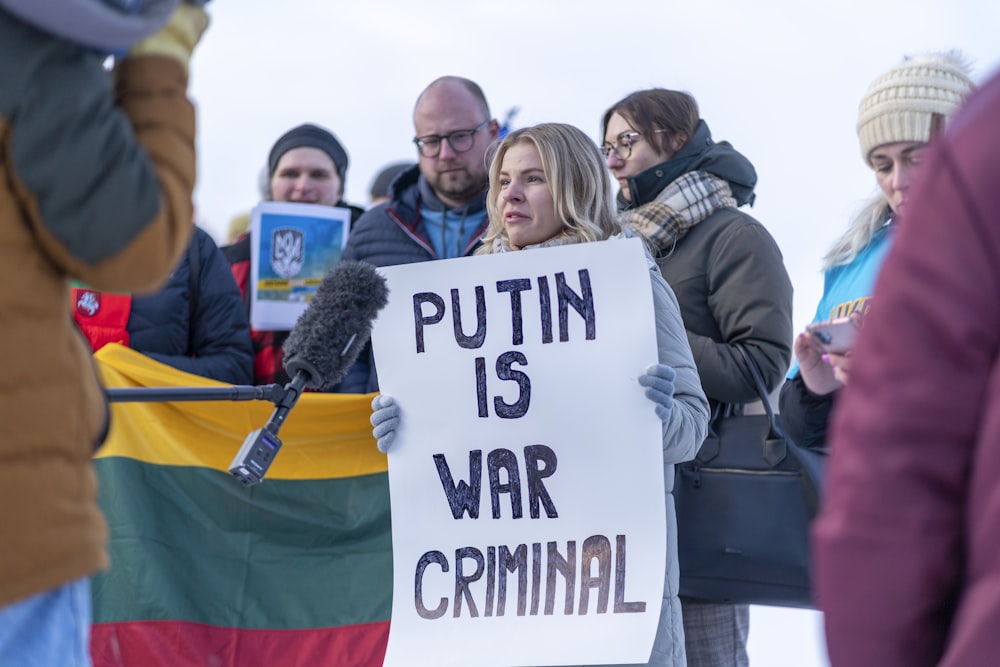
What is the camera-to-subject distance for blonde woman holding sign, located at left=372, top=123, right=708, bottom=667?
3.04m

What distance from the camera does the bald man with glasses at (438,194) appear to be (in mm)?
4574

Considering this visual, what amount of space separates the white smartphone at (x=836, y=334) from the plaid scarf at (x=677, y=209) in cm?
97

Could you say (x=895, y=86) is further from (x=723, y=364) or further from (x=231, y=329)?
(x=231, y=329)

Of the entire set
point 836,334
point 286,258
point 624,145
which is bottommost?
point 836,334

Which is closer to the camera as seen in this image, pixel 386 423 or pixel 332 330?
pixel 332 330

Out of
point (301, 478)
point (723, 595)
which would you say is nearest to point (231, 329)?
point (301, 478)

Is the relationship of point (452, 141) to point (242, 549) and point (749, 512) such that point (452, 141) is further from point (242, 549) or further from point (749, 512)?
point (749, 512)

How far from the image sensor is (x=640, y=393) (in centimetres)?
306

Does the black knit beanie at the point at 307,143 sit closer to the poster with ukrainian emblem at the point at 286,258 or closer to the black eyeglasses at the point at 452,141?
the poster with ukrainian emblem at the point at 286,258

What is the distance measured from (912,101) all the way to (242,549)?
244cm

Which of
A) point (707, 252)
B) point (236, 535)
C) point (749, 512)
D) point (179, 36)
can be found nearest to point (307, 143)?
point (236, 535)

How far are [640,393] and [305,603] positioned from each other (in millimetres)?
1564

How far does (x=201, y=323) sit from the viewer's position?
4.38m

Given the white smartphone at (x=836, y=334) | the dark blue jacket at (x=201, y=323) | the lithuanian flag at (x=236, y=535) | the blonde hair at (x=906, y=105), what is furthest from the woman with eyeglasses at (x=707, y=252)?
the dark blue jacket at (x=201, y=323)
